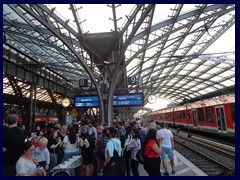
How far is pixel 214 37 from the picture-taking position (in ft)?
61.6

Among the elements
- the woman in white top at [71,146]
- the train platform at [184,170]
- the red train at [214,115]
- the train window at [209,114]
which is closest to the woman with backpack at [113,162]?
the woman in white top at [71,146]

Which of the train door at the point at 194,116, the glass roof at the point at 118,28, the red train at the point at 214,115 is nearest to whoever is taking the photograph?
the glass roof at the point at 118,28

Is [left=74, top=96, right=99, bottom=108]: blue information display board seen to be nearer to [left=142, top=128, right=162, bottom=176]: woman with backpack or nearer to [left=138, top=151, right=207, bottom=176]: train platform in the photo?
[left=138, top=151, right=207, bottom=176]: train platform

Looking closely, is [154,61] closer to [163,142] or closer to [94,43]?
[94,43]

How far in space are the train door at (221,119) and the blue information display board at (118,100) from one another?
570cm

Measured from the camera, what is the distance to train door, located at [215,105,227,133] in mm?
13578

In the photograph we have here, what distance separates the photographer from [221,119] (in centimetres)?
1398

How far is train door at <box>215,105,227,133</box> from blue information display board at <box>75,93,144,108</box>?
570 cm

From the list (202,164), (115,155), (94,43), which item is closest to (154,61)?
(94,43)

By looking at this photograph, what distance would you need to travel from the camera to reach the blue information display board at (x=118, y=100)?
1333cm

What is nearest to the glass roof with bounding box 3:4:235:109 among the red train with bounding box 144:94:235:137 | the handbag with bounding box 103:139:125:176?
the red train with bounding box 144:94:235:137

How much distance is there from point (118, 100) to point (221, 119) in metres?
7.44

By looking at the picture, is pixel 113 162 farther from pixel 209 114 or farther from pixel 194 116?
pixel 194 116

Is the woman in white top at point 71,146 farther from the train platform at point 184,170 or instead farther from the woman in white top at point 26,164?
the train platform at point 184,170
